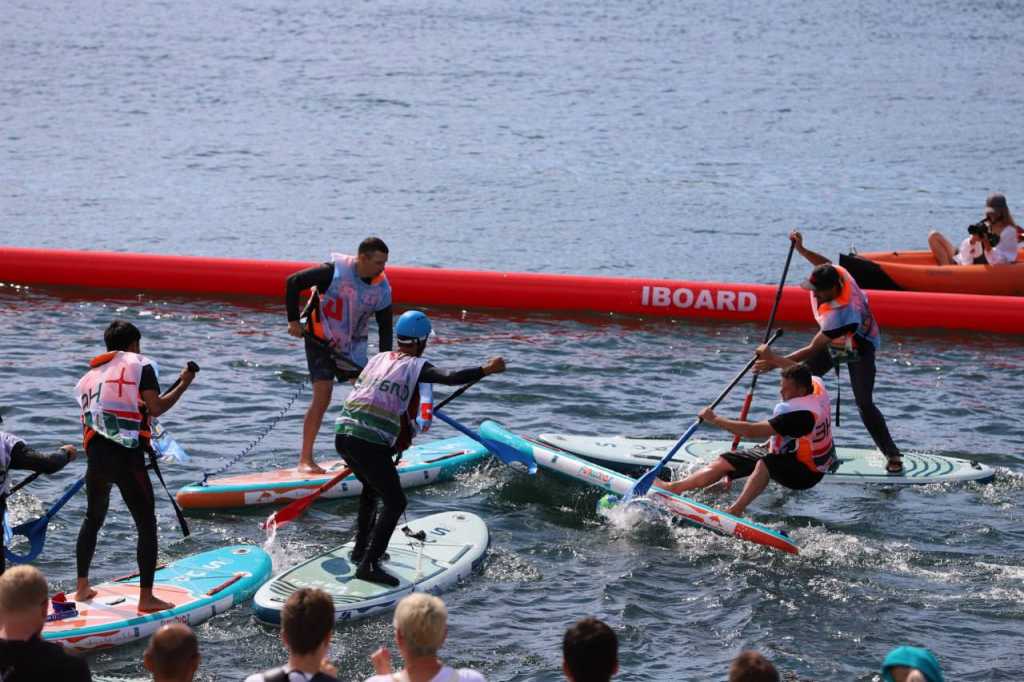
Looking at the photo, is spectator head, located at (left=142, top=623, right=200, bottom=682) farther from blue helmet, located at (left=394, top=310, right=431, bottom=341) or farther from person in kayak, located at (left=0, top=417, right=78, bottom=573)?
blue helmet, located at (left=394, top=310, right=431, bottom=341)

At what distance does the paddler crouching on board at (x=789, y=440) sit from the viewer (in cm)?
972

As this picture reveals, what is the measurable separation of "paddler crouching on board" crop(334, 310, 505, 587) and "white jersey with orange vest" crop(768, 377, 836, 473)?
7.97ft

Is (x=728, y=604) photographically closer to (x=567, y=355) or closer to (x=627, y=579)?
(x=627, y=579)

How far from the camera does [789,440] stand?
9.88 meters

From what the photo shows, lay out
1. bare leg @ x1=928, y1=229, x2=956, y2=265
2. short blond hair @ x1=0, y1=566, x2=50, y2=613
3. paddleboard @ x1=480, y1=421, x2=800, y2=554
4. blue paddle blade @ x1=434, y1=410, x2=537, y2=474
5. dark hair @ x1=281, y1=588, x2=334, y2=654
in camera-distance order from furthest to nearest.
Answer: bare leg @ x1=928, y1=229, x2=956, y2=265
blue paddle blade @ x1=434, y1=410, x2=537, y2=474
paddleboard @ x1=480, y1=421, x2=800, y2=554
short blond hair @ x1=0, y1=566, x2=50, y2=613
dark hair @ x1=281, y1=588, x2=334, y2=654

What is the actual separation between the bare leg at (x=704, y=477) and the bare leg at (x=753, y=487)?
9.1 inches

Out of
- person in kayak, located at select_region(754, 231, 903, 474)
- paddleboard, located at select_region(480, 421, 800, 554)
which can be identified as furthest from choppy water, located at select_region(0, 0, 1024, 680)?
person in kayak, located at select_region(754, 231, 903, 474)

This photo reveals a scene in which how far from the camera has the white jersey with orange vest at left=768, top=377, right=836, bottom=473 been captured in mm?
9734

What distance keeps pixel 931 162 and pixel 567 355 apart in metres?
16.7

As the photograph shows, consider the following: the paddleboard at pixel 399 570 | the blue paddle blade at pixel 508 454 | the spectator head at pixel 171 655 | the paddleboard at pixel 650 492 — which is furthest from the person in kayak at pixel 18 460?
the paddleboard at pixel 650 492

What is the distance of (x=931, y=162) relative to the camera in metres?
29.0

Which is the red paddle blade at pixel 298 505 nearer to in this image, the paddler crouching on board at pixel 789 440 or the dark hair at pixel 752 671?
the paddler crouching on board at pixel 789 440

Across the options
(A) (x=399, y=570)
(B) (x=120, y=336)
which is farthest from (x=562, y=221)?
(B) (x=120, y=336)

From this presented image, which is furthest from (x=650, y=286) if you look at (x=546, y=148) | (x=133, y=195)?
(x=546, y=148)
